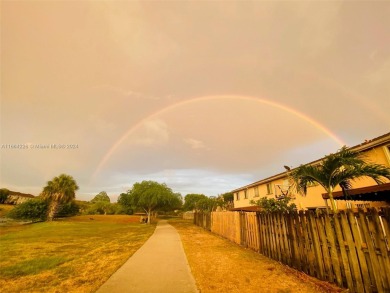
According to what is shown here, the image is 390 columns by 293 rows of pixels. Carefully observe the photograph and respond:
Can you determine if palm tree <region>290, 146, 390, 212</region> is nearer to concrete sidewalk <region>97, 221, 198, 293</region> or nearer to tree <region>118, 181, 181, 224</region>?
concrete sidewalk <region>97, 221, 198, 293</region>

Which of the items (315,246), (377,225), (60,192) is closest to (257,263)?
(315,246)

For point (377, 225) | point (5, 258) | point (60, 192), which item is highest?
point (60, 192)

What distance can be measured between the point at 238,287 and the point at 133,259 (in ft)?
16.0

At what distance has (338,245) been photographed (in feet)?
17.3

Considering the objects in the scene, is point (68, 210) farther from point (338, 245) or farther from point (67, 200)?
point (338, 245)

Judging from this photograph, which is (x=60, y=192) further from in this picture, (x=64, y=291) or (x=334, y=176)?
(x=334, y=176)

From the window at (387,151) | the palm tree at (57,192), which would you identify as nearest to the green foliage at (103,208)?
the palm tree at (57,192)

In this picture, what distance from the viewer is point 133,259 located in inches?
326

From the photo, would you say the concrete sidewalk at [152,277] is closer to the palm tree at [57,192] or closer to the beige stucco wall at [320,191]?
the beige stucco wall at [320,191]

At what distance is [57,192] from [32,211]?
258 inches

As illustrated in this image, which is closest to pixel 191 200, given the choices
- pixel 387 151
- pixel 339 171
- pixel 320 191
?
pixel 320 191

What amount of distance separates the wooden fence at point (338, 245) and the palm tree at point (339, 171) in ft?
5.60

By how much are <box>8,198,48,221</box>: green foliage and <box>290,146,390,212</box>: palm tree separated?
5216 cm

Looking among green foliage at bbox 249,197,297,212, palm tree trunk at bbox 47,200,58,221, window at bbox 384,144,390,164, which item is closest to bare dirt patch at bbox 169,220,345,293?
green foliage at bbox 249,197,297,212
